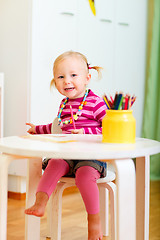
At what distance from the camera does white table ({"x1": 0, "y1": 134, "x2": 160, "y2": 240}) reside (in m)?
1.12

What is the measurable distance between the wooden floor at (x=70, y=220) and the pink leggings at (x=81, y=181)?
0.51 metres

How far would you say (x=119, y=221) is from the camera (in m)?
1.14

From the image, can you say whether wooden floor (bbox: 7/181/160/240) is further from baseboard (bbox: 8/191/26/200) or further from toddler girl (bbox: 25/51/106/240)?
toddler girl (bbox: 25/51/106/240)

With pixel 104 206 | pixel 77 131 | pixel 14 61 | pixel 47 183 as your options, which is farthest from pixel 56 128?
pixel 14 61

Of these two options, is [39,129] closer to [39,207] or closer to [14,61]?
[39,207]

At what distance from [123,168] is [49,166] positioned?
1.33ft

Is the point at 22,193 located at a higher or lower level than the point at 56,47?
lower

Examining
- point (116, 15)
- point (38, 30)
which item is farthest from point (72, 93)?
point (116, 15)

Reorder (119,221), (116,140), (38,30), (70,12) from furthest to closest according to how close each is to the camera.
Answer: (70,12) → (38,30) → (116,140) → (119,221)

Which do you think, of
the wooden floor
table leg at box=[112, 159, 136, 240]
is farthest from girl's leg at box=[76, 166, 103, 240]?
the wooden floor

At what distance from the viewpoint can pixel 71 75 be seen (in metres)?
1.61

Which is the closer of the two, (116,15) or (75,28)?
(75,28)

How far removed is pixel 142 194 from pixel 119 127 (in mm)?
242

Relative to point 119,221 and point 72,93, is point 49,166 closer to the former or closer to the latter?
point 72,93
